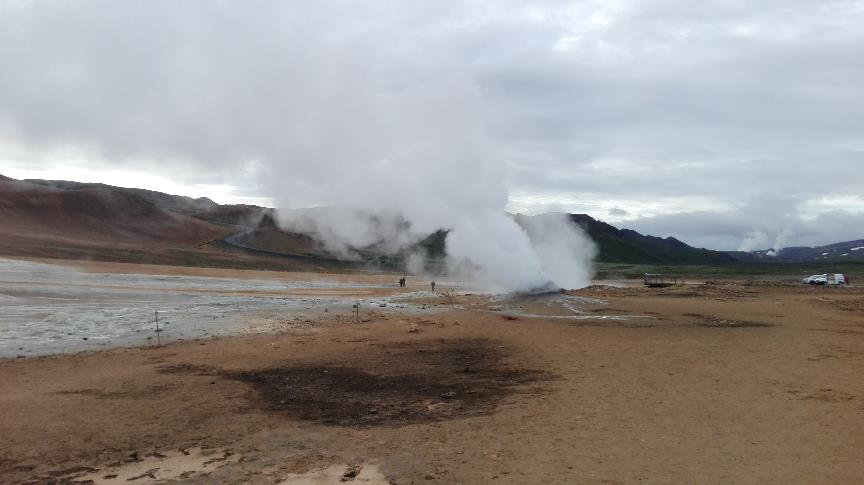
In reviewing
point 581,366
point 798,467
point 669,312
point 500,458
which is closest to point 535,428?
point 500,458

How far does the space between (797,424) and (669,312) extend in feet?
75.7

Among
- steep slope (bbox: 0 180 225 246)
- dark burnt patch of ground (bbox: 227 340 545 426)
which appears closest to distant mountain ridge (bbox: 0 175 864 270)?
steep slope (bbox: 0 180 225 246)

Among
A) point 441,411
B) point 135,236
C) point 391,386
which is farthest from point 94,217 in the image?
point 441,411

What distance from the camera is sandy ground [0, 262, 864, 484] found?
8.62 metres

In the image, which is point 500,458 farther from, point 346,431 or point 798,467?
point 798,467

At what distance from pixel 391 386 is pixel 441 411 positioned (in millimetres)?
2630

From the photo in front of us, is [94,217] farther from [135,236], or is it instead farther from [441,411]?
[441,411]

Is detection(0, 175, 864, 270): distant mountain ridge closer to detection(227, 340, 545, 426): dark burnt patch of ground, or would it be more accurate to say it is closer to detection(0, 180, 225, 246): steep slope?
detection(0, 180, 225, 246): steep slope

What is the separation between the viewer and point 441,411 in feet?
39.1

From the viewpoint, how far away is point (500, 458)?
9.02 meters

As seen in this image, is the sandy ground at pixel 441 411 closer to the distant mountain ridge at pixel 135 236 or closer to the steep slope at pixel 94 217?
the distant mountain ridge at pixel 135 236

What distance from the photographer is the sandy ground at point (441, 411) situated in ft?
28.3

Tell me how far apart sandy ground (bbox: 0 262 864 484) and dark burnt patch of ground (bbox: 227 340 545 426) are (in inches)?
2.8

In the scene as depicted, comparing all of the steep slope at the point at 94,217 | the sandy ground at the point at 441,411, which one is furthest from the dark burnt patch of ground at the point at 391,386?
the steep slope at the point at 94,217
